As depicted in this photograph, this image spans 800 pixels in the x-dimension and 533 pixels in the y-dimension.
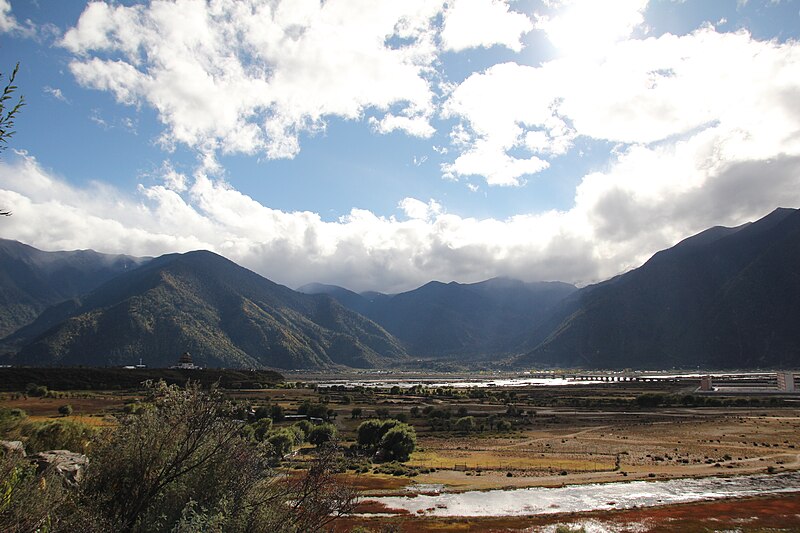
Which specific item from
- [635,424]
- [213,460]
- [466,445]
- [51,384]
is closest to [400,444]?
[466,445]

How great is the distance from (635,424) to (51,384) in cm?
15795

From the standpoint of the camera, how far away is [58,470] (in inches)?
781

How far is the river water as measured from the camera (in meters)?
44.2

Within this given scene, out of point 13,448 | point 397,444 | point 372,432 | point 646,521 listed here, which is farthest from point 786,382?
point 13,448

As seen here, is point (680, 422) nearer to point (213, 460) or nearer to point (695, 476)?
point (695, 476)

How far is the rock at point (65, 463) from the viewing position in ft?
64.6

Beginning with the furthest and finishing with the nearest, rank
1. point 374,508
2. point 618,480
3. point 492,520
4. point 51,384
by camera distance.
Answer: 1. point 51,384
2. point 618,480
3. point 374,508
4. point 492,520

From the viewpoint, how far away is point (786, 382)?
162250 millimetres

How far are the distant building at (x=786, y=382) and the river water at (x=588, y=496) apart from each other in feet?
439

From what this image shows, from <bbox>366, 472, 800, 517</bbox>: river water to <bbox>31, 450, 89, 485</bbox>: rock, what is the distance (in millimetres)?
29431

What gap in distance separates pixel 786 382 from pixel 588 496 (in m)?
158

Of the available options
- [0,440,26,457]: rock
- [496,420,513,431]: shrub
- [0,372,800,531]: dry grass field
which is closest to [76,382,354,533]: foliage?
[0,440,26,457]: rock

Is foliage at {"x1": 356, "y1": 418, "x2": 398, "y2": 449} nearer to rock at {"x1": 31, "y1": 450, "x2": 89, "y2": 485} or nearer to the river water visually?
the river water

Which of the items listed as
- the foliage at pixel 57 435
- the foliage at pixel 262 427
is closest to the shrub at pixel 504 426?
the foliage at pixel 262 427
